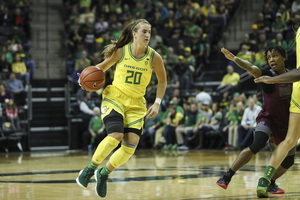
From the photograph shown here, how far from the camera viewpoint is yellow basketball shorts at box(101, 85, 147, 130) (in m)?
6.20

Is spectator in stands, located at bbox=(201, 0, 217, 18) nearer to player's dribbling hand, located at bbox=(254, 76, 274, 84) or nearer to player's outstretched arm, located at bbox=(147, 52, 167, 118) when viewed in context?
player's outstretched arm, located at bbox=(147, 52, 167, 118)

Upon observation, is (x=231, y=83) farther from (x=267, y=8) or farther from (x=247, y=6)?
(x=247, y=6)

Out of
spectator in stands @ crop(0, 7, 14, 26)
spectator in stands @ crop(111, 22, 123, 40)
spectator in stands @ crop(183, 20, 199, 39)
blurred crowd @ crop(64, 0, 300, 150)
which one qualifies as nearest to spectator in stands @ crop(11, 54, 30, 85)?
blurred crowd @ crop(64, 0, 300, 150)

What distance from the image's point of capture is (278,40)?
16.5 m

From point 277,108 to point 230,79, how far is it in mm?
10954

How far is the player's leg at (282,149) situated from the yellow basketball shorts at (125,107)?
1467mm

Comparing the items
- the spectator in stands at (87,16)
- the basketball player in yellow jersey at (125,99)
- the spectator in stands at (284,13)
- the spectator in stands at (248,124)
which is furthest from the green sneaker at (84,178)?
the spectator in stands at (87,16)

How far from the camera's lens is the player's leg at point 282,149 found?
19.7ft

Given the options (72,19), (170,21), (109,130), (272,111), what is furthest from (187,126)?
(109,130)

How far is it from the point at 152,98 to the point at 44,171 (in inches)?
329

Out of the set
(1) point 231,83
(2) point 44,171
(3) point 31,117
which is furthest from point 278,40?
(2) point 44,171

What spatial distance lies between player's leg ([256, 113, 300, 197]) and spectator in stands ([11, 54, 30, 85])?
1348 cm

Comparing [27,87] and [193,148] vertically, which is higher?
[27,87]

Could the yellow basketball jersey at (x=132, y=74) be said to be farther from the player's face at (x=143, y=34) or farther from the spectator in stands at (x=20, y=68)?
the spectator in stands at (x=20, y=68)
